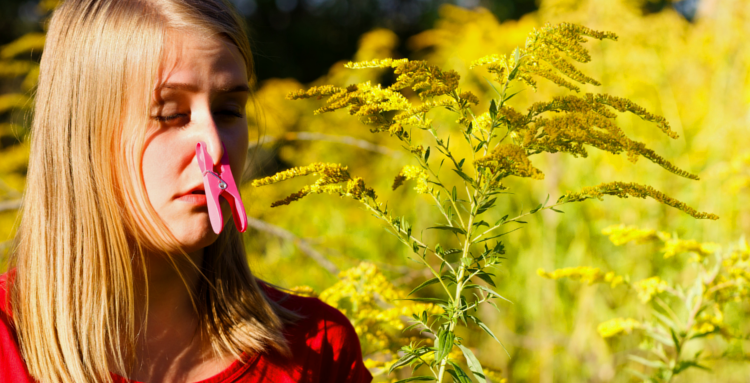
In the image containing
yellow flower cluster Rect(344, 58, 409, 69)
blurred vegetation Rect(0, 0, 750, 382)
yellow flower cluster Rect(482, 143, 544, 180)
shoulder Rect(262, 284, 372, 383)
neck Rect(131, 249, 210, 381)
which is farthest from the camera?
blurred vegetation Rect(0, 0, 750, 382)

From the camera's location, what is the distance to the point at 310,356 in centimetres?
112

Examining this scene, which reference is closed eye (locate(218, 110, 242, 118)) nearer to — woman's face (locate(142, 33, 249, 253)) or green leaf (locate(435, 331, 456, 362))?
A: woman's face (locate(142, 33, 249, 253))

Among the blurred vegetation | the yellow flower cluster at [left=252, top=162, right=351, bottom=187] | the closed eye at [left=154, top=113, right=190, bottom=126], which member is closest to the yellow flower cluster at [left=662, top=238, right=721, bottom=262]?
the blurred vegetation

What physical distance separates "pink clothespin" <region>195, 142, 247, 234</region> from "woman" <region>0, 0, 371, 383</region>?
0.02m

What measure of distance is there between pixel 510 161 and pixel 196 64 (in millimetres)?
486

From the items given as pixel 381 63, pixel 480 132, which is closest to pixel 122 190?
pixel 381 63

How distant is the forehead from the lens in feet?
2.75

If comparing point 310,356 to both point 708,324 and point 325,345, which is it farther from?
point 708,324

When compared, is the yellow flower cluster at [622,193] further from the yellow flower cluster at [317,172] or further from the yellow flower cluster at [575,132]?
the yellow flower cluster at [317,172]

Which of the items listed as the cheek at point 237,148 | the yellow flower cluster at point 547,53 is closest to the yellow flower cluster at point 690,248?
the yellow flower cluster at point 547,53

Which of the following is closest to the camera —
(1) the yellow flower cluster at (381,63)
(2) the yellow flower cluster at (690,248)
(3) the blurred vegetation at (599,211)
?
(1) the yellow flower cluster at (381,63)

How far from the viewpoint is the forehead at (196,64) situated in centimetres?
84

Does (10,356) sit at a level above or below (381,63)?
below

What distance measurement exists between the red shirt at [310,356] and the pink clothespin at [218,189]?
1.23 ft
